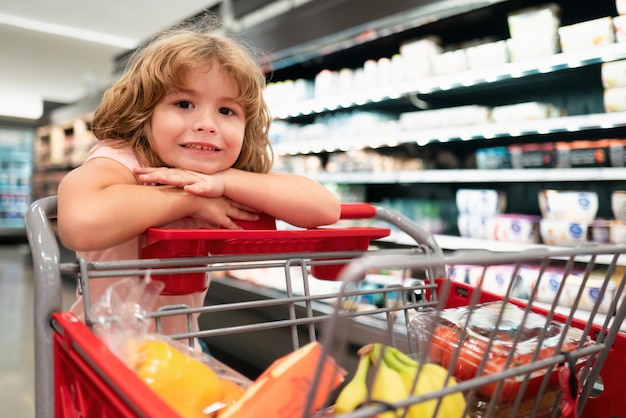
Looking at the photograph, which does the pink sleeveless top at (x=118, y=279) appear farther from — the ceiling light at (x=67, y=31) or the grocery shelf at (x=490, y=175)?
the ceiling light at (x=67, y=31)

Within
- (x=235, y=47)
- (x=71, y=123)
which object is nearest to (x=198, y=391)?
(x=235, y=47)

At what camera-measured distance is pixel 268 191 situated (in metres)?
0.98

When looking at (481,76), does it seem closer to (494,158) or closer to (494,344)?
(494,158)

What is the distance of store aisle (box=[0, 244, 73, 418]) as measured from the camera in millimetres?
2650

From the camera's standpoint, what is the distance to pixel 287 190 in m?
1.00

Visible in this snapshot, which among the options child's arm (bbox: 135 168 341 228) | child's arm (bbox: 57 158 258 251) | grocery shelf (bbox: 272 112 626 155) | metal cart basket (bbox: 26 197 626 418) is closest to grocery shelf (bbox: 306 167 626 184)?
grocery shelf (bbox: 272 112 626 155)

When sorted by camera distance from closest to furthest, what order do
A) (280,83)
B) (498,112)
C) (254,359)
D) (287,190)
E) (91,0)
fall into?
(287,190) → (254,359) → (498,112) → (280,83) → (91,0)

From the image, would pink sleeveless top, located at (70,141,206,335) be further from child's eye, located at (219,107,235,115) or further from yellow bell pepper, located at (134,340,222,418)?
yellow bell pepper, located at (134,340,222,418)

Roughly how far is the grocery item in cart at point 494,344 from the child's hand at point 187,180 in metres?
0.43

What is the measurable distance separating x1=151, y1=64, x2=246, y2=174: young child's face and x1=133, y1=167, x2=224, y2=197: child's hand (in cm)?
5

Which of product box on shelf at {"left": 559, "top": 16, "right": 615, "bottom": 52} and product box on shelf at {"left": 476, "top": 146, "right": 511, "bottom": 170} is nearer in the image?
product box on shelf at {"left": 559, "top": 16, "right": 615, "bottom": 52}

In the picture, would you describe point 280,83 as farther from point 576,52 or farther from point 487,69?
point 576,52

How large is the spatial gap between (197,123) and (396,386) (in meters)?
0.64

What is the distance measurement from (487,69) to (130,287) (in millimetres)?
2397
